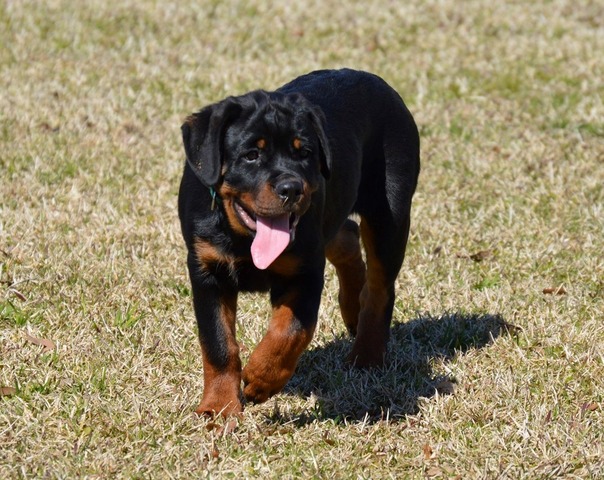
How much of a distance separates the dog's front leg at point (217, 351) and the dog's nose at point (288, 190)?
1.88ft

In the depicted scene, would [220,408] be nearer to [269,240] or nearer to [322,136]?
[269,240]

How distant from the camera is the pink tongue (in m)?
4.38

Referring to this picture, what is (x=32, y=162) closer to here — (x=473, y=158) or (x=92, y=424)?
(x=473, y=158)

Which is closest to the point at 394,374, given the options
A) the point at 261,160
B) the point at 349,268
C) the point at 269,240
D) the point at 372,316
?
the point at 372,316

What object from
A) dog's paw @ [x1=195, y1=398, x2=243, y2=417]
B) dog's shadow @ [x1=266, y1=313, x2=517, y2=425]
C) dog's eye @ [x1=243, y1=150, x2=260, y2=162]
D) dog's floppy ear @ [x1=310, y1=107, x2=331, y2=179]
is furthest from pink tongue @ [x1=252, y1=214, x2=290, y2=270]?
dog's shadow @ [x1=266, y1=313, x2=517, y2=425]

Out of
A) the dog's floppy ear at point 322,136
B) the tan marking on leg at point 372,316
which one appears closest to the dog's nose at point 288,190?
the dog's floppy ear at point 322,136

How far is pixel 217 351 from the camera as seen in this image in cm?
464

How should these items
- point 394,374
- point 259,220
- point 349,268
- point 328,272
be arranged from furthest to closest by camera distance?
point 328,272 → point 349,268 → point 394,374 → point 259,220

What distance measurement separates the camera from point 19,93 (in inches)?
383

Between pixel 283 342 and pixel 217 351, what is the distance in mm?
324

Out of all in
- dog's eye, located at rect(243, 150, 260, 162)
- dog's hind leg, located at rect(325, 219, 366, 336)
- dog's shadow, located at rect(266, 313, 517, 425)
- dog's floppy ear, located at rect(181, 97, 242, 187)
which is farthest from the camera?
dog's hind leg, located at rect(325, 219, 366, 336)

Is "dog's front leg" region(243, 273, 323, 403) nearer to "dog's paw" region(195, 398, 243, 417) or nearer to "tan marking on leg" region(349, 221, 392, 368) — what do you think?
"dog's paw" region(195, 398, 243, 417)

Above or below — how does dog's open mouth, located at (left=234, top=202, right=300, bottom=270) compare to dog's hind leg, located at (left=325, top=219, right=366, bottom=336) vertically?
above

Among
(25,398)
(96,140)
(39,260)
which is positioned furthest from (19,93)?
(25,398)
